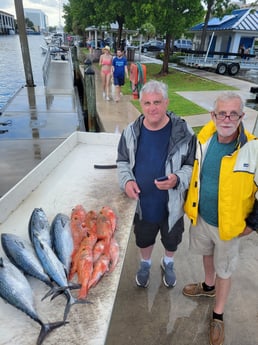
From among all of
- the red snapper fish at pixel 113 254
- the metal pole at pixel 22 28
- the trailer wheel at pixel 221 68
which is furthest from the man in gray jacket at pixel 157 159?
the trailer wheel at pixel 221 68

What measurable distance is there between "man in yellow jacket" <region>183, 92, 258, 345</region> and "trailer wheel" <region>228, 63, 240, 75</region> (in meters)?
19.9

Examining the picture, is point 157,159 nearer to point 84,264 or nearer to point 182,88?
point 84,264

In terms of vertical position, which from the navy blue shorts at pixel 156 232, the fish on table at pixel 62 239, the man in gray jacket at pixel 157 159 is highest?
the man in gray jacket at pixel 157 159

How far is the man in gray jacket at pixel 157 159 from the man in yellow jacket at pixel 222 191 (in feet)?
0.48

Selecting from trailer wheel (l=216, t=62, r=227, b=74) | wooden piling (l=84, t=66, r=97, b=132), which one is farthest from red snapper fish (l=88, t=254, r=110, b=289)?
trailer wheel (l=216, t=62, r=227, b=74)

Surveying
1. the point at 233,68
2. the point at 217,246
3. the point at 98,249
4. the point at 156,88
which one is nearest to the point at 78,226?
the point at 98,249

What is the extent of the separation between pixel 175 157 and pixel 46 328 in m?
1.49

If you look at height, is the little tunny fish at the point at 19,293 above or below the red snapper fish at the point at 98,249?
above

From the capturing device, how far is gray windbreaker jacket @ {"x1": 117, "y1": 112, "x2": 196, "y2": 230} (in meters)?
2.28

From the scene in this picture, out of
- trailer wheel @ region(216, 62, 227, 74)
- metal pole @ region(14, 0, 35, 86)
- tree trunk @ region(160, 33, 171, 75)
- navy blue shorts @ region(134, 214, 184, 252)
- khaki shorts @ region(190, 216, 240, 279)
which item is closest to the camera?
khaki shorts @ region(190, 216, 240, 279)

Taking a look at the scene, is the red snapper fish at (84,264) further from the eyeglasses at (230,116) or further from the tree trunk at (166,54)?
the tree trunk at (166,54)

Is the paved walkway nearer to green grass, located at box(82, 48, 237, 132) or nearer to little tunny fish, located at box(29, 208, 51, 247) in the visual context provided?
little tunny fish, located at box(29, 208, 51, 247)

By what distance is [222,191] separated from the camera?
2.00 meters

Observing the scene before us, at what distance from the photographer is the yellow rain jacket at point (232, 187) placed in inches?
75.0
